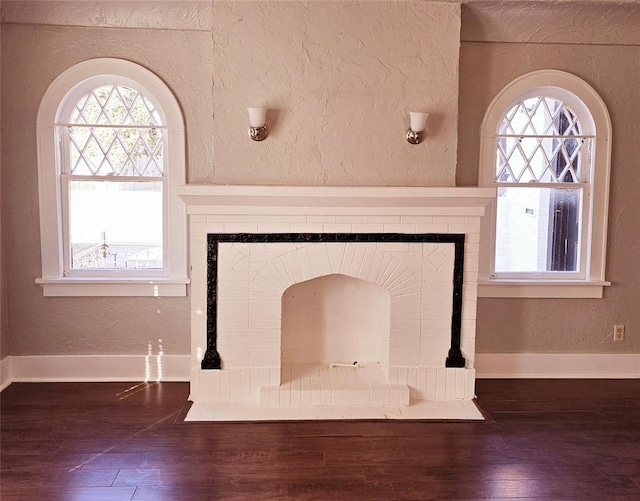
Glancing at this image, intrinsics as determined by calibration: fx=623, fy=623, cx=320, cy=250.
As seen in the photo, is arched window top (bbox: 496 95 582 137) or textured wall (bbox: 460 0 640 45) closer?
textured wall (bbox: 460 0 640 45)

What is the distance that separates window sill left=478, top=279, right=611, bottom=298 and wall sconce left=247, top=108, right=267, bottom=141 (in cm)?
183

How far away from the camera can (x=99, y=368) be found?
4.23 m

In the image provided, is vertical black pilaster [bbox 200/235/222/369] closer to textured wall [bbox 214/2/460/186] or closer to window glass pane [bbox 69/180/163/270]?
textured wall [bbox 214/2/460/186]

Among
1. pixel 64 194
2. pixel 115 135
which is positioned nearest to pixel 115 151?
pixel 115 135

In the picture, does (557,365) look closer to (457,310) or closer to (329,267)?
(457,310)

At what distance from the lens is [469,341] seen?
3.92 metres

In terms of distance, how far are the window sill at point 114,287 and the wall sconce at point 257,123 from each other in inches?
44.9

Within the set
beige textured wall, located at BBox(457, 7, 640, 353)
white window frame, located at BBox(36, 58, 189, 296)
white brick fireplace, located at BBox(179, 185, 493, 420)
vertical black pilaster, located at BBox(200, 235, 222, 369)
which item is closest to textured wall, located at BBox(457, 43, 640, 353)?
beige textured wall, located at BBox(457, 7, 640, 353)

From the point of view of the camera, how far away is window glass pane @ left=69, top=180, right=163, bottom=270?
423 centimetres

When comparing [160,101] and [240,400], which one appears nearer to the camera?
[240,400]

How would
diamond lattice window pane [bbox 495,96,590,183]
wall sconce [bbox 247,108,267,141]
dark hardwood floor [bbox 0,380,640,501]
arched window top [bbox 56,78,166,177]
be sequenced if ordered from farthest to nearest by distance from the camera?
1. diamond lattice window pane [bbox 495,96,590,183]
2. arched window top [bbox 56,78,166,177]
3. wall sconce [bbox 247,108,267,141]
4. dark hardwood floor [bbox 0,380,640,501]

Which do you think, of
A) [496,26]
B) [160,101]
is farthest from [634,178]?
[160,101]

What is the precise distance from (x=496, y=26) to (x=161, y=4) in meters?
2.16

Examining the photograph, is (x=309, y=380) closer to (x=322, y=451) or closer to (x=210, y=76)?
(x=322, y=451)
